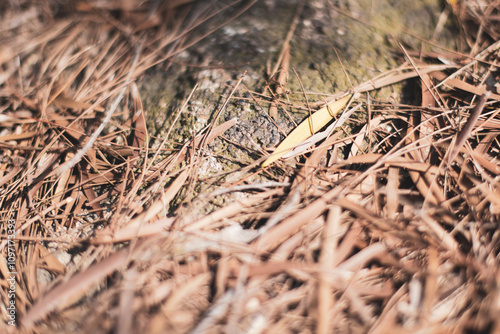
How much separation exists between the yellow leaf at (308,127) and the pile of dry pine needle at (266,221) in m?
0.04

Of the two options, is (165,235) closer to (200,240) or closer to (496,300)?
(200,240)

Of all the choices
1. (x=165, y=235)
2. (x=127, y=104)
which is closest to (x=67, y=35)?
(x=127, y=104)

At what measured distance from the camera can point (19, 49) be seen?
62.5 inches

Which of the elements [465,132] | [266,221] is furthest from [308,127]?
[465,132]

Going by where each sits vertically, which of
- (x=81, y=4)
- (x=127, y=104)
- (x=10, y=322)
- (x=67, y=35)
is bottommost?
(x=10, y=322)

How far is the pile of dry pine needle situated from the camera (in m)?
0.78

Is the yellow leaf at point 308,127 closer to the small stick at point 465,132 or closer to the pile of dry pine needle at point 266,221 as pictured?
the pile of dry pine needle at point 266,221

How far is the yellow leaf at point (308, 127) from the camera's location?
106 cm

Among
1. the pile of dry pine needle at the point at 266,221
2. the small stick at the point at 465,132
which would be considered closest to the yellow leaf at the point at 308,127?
the pile of dry pine needle at the point at 266,221

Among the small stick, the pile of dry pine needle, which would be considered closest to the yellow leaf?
the pile of dry pine needle

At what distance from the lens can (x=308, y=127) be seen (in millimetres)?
1110

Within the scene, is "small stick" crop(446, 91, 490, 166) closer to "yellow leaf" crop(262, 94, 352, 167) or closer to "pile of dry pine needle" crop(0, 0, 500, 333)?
"pile of dry pine needle" crop(0, 0, 500, 333)

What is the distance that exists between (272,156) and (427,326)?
25.1 inches

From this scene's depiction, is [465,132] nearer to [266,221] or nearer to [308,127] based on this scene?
[308,127]
